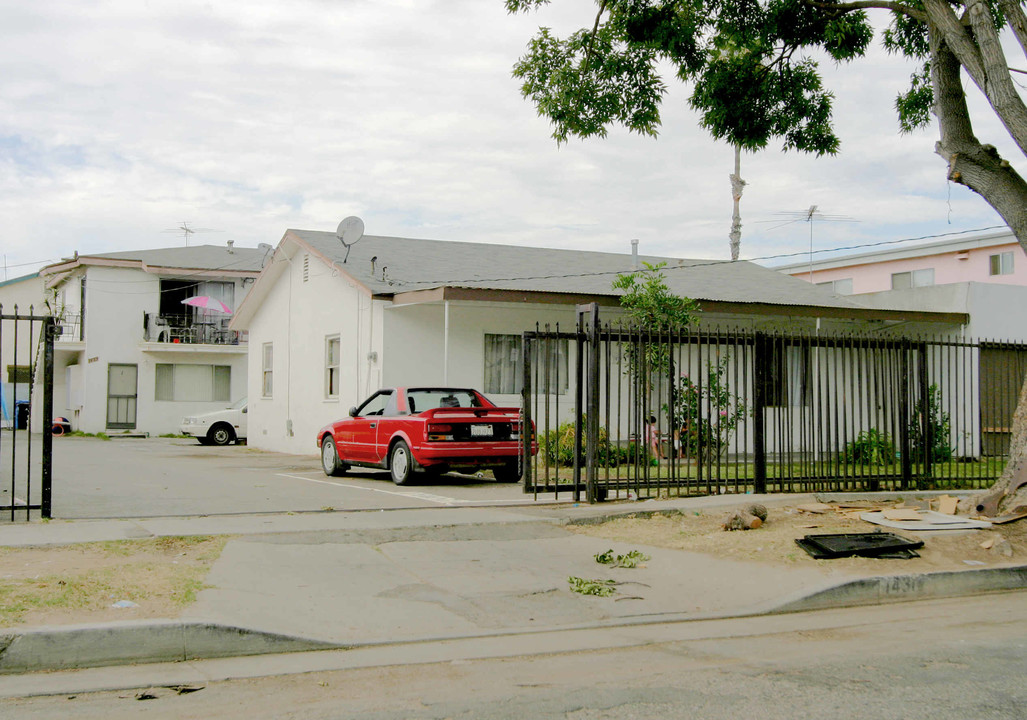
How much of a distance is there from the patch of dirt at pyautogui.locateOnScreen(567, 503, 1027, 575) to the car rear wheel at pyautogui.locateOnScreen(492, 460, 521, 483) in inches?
159

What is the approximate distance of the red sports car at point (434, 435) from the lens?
13.6 metres

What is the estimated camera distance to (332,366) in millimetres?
21234

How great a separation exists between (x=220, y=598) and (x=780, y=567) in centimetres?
467

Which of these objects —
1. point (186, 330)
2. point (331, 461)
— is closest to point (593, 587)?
point (331, 461)

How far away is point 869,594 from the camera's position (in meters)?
7.78

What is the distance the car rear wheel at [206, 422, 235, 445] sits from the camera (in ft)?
92.4

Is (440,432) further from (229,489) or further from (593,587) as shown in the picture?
(593,587)

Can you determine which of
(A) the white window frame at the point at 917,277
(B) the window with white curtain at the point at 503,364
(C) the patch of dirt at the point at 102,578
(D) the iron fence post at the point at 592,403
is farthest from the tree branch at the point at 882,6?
(A) the white window frame at the point at 917,277

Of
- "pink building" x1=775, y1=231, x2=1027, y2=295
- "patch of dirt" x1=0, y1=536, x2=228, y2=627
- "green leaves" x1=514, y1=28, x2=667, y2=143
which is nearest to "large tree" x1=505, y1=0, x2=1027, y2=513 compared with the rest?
"green leaves" x1=514, y1=28, x2=667, y2=143

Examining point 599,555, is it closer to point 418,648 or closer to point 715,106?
point 418,648

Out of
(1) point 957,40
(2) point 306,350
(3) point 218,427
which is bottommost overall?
(3) point 218,427

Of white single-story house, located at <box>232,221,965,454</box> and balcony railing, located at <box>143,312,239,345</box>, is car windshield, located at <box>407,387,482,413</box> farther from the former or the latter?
balcony railing, located at <box>143,312,239,345</box>

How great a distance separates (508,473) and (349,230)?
8091mm

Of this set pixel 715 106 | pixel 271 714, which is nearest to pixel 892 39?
pixel 715 106
